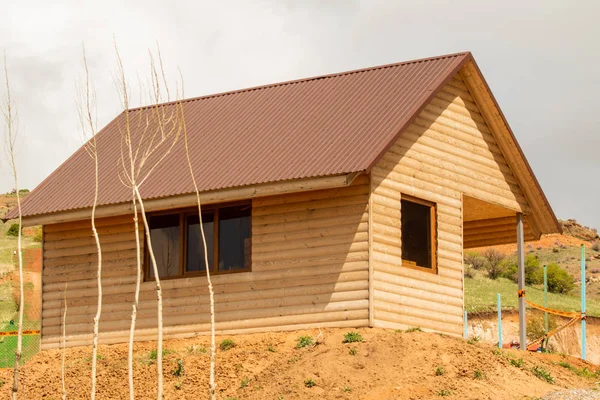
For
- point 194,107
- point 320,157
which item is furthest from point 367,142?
point 194,107

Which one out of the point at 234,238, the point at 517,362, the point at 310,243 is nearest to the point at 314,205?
the point at 310,243

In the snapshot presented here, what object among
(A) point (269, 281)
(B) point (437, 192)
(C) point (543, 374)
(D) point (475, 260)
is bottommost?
(C) point (543, 374)

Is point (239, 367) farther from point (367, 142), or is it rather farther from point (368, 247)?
point (367, 142)

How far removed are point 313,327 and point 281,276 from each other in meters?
1.20

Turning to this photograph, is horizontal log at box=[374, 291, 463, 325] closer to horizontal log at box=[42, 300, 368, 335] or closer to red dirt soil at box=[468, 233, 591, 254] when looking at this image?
horizontal log at box=[42, 300, 368, 335]

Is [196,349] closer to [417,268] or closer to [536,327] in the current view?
[417,268]

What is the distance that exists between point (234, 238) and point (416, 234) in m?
3.58

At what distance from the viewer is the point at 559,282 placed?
187 feet

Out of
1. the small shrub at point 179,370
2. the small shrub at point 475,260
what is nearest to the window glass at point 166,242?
the small shrub at point 179,370

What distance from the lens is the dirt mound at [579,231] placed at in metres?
72.2

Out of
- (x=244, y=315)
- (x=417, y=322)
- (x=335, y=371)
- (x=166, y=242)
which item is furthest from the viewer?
(x=166, y=242)

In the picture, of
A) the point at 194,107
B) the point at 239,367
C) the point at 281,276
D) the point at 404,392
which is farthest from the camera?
the point at 194,107

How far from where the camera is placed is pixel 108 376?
2105 centimetres

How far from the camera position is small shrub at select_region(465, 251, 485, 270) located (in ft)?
209
